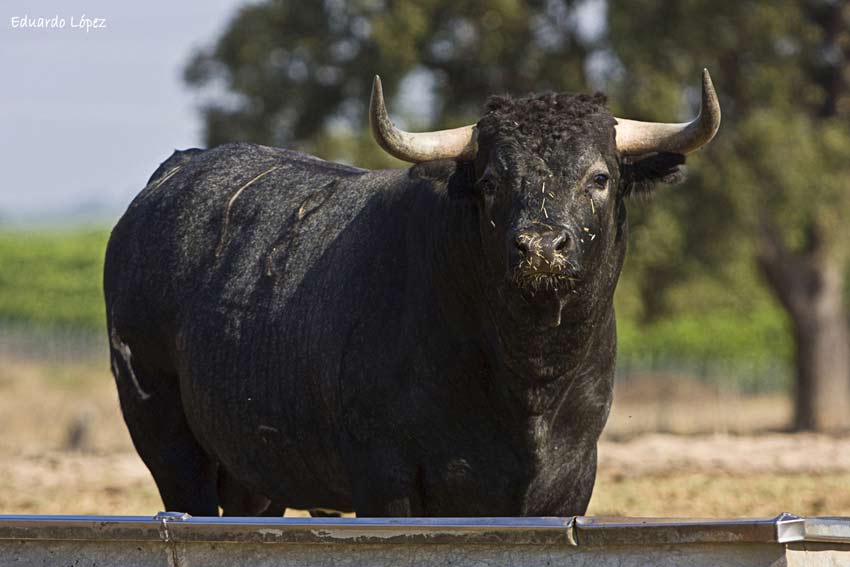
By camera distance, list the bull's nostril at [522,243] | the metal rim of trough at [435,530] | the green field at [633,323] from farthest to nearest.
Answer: the green field at [633,323]
the bull's nostril at [522,243]
the metal rim of trough at [435,530]

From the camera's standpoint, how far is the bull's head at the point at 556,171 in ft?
16.6

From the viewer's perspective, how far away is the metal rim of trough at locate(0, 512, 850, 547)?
3.74 m

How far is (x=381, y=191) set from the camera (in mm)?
6262

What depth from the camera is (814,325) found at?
23.7 meters

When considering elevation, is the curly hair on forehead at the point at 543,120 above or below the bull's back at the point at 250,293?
above

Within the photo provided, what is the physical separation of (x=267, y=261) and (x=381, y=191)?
2.03 feet

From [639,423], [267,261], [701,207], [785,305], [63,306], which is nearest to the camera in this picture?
[267,261]

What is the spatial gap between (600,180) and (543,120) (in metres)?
0.30

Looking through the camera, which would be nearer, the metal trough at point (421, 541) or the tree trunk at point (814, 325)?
the metal trough at point (421, 541)

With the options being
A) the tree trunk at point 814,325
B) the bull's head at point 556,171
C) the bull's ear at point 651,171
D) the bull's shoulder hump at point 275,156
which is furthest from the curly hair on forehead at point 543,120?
the tree trunk at point 814,325

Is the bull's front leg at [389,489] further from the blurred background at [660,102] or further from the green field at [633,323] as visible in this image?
the green field at [633,323]

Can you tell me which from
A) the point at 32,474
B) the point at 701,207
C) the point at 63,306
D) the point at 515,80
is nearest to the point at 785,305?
the point at 701,207

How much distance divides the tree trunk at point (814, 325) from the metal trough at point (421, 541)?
64.4ft

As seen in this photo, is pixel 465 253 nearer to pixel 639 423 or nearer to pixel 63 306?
pixel 639 423
